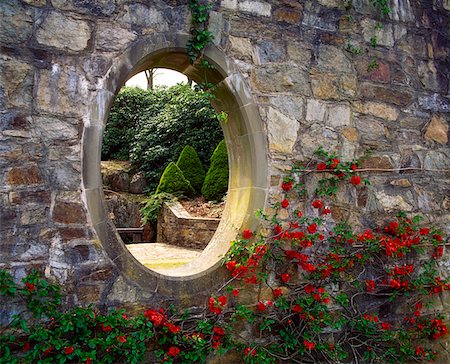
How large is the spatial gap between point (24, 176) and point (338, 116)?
221 cm

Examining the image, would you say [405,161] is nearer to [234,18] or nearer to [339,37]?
[339,37]

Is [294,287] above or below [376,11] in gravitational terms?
below

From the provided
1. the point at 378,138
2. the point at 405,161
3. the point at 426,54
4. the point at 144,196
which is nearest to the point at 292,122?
the point at 378,138

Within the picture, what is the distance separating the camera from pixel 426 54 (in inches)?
141

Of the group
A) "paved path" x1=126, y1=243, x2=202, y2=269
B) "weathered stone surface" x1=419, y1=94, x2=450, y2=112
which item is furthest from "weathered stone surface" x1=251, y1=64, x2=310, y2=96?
"paved path" x1=126, y1=243, x2=202, y2=269

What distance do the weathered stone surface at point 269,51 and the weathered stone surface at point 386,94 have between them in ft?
2.42

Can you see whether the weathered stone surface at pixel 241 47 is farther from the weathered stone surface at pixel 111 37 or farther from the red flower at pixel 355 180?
the red flower at pixel 355 180

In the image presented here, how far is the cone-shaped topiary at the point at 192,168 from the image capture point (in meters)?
8.53

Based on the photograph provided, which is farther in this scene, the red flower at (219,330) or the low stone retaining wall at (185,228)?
the low stone retaining wall at (185,228)

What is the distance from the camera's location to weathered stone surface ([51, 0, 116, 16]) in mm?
2453

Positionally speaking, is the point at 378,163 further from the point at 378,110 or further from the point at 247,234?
the point at 247,234

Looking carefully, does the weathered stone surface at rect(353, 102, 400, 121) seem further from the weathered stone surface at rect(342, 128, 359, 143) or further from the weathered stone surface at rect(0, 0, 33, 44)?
the weathered stone surface at rect(0, 0, 33, 44)

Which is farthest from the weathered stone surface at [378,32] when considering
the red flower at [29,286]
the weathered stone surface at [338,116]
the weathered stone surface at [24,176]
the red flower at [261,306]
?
the red flower at [29,286]

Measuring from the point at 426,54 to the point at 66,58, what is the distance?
9.43 ft
